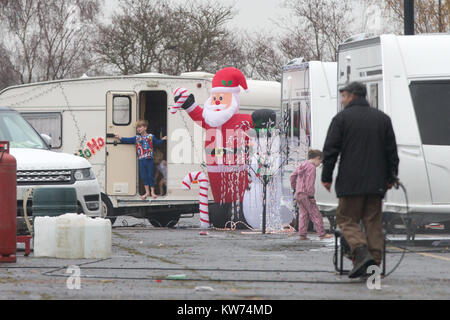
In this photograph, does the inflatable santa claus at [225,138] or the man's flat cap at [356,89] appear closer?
the man's flat cap at [356,89]

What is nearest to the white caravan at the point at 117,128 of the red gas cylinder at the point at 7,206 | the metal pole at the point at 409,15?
the metal pole at the point at 409,15

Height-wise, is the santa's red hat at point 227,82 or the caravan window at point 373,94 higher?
the santa's red hat at point 227,82

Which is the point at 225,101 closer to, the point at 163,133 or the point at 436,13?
the point at 163,133

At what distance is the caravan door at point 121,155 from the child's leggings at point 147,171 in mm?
250

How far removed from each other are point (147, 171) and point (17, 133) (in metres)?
5.08

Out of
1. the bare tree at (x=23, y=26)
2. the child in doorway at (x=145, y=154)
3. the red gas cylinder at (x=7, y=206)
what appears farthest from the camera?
the bare tree at (x=23, y=26)

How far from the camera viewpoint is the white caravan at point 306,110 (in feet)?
61.5

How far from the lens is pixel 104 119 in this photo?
21312 mm

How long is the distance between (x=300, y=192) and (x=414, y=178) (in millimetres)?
2691

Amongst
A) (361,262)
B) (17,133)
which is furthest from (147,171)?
(361,262)

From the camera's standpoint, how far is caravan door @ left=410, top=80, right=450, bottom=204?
1491 centimetres

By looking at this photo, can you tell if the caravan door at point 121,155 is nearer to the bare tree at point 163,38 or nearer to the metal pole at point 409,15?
the metal pole at point 409,15

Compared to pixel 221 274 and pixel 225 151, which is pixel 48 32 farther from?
pixel 221 274
